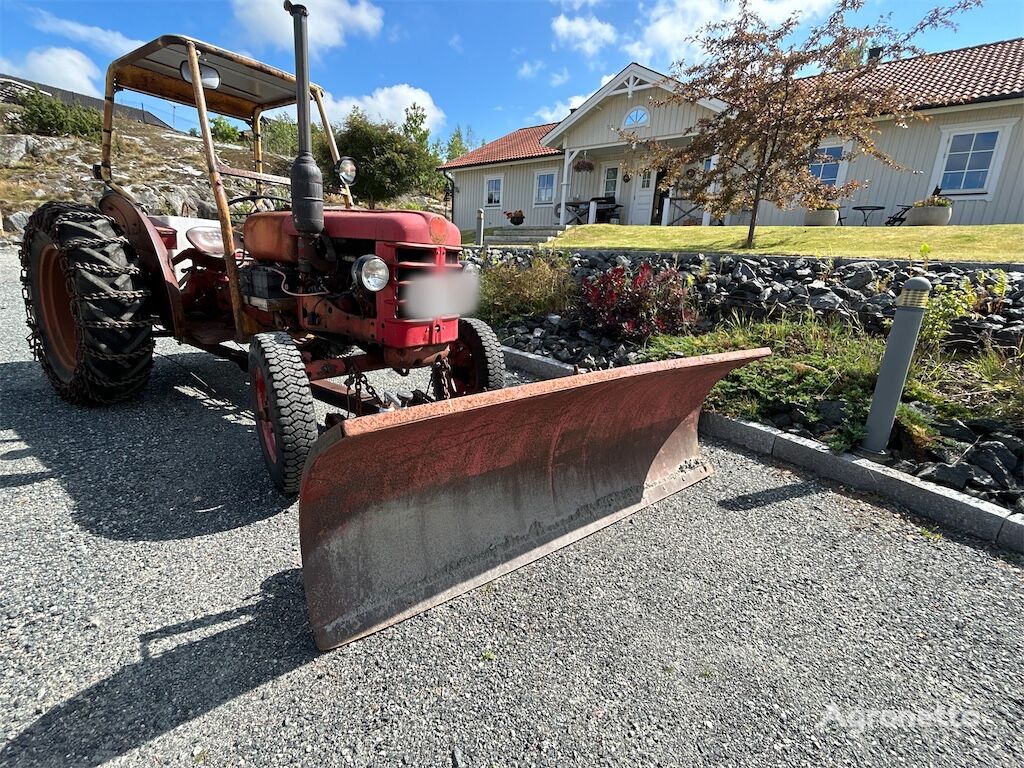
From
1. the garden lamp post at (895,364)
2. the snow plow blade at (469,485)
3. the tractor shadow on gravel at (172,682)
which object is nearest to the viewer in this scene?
the tractor shadow on gravel at (172,682)

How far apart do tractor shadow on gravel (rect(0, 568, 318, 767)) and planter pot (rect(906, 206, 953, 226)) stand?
13646 millimetres

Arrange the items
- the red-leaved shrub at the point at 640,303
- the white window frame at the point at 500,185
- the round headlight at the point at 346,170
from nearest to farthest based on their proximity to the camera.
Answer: the round headlight at the point at 346,170
the red-leaved shrub at the point at 640,303
the white window frame at the point at 500,185

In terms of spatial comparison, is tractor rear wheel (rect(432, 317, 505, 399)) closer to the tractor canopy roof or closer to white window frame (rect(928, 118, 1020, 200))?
the tractor canopy roof

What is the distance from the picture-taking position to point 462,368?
373 centimetres

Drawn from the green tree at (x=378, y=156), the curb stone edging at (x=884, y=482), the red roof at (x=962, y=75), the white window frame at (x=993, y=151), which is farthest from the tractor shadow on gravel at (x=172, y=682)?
the green tree at (x=378, y=156)

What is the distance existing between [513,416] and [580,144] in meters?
17.3

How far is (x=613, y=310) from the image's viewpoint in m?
5.45

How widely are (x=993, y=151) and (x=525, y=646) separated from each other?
50.9 ft

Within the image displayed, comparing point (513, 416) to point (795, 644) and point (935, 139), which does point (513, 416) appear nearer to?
point (795, 644)

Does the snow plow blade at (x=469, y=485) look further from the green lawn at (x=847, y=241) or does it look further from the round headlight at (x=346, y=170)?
the green lawn at (x=847, y=241)

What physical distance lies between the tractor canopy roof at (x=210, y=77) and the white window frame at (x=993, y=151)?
1437cm

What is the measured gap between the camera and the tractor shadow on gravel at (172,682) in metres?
1.42

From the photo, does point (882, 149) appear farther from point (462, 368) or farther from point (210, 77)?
point (210, 77)

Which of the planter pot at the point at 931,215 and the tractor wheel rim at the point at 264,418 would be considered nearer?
the tractor wheel rim at the point at 264,418
